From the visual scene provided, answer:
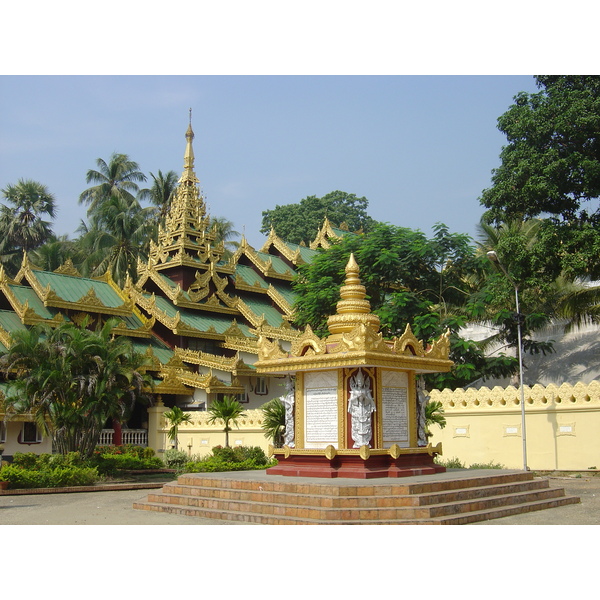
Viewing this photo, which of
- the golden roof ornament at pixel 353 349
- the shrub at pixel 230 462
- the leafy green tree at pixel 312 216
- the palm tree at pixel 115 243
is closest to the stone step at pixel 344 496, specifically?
the golden roof ornament at pixel 353 349

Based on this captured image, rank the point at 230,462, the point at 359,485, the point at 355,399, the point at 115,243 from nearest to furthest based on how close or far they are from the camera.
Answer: the point at 359,485
the point at 355,399
the point at 230,462
the point at 115,243

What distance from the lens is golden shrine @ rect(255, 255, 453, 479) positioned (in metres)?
13.6

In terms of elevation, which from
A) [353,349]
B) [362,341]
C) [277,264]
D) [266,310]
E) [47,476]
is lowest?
[47,476]

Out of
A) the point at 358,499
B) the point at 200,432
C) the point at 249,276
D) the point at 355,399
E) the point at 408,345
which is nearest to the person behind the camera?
the point at 358,499

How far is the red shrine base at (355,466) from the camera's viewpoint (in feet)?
44.0

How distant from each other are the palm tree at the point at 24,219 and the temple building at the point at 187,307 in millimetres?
14209

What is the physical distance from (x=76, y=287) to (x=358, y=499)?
2393 cm

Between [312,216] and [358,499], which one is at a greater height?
[312,216]

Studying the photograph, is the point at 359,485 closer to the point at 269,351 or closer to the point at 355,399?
the point at 355,399

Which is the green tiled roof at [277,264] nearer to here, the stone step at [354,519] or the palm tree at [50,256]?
the palm tree at [50,256]

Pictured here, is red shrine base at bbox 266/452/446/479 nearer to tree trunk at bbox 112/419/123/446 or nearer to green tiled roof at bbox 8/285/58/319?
tree trunk at bbox 112/419/123/446

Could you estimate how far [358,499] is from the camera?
11.4 meters

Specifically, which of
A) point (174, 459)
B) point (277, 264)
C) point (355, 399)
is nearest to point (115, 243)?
point (277, 264)

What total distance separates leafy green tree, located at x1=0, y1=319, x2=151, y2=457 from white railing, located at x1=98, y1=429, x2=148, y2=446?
7098 millimetres
